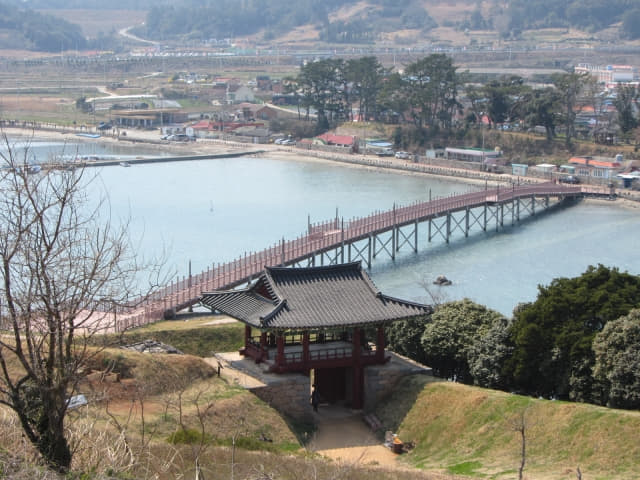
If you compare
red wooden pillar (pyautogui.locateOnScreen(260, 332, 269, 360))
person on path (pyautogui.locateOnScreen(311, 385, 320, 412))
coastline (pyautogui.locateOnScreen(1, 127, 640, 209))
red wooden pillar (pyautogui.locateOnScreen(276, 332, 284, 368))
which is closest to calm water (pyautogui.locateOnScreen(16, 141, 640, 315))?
coastline (pyautogui.locateOnScreen(1, 127, 640, 209))

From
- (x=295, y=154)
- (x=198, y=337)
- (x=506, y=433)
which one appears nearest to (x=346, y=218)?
(x=198, y=337)

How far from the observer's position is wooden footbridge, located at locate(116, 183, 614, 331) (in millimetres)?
36875

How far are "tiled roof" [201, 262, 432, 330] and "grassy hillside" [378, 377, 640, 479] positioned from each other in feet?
7.66

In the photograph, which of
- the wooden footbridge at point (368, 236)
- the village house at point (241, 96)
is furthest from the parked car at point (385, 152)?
the village house at point (241, 96)

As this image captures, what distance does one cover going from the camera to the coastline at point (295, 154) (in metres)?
82.5

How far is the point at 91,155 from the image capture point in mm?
93688

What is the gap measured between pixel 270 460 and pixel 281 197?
185ft

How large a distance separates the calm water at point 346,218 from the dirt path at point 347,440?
725 inches

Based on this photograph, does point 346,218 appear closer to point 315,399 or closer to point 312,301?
point 312,301

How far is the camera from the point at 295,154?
99812 millimetres

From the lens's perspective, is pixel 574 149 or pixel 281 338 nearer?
pixel 281 338

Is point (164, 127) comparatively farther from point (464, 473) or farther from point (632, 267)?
point (464, 473)

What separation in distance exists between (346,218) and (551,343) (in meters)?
38.5

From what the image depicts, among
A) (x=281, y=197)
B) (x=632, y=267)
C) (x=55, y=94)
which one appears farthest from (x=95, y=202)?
(x=55, y=94)
